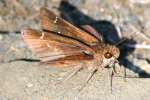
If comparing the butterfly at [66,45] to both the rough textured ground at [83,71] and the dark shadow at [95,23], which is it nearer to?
the rough textured ground at [83,71]

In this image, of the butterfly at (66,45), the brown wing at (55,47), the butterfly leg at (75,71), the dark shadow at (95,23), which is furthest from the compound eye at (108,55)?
the dark shadow at (95,23)

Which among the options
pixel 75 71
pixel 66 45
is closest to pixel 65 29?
pixel 66 45

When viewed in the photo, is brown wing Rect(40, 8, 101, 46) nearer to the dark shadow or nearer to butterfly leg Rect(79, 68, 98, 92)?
butterfly leg Rect(79, 68, 98, 92)

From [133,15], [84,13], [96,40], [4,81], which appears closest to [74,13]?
[84,13]

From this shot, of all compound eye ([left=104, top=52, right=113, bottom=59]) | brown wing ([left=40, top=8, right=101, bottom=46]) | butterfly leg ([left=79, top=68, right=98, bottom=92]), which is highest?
brown wing ([left=40, top=8, right=101, bottom=46])

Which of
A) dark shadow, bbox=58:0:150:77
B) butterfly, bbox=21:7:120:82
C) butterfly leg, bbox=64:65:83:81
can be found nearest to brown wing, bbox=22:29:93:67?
butterfly, bbox=21:7:120:82

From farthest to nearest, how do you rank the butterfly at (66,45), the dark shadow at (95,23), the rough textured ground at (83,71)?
the dark shadow at (95,23)
the butterfly at (66,45)
the rough textured ground at (83,71)

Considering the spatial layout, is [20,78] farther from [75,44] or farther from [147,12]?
[147,12]

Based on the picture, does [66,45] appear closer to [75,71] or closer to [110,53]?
[75,71]
